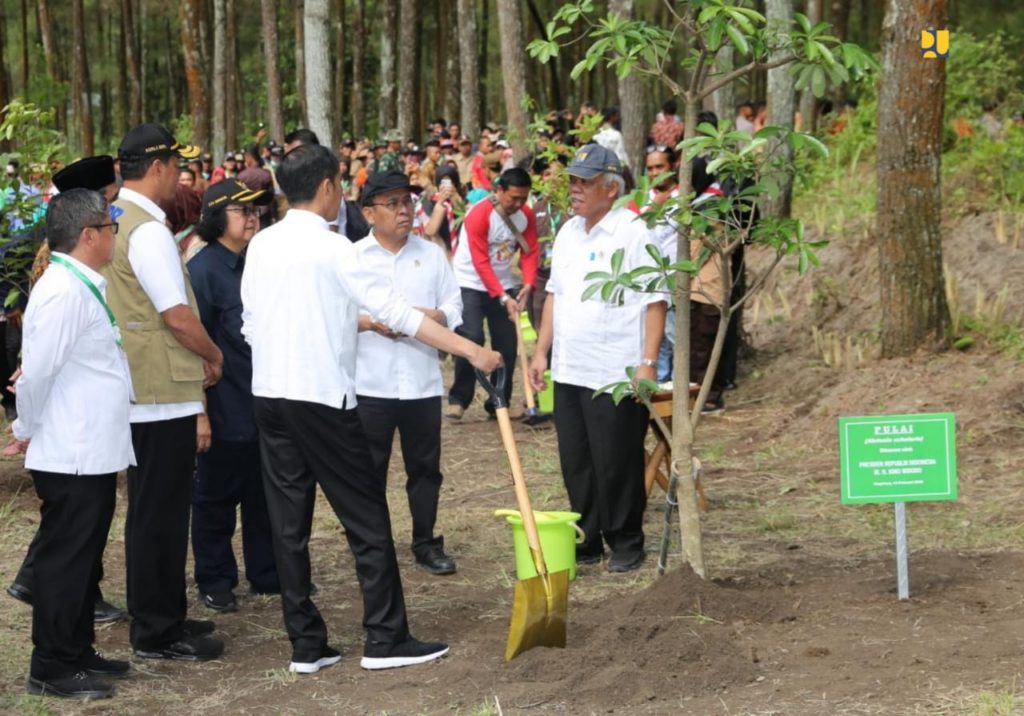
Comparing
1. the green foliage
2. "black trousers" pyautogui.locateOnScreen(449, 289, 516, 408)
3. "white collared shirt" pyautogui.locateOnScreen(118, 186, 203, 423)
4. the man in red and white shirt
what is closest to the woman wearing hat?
"white collared shirt" pyautogui.locateOnScreen(118, 186, 203, 423)

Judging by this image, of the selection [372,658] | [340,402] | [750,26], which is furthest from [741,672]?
[750,26]

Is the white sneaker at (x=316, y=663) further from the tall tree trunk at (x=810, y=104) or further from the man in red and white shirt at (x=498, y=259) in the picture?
the tall tree trunk at (x=810, y=104)

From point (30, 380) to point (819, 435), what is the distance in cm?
609

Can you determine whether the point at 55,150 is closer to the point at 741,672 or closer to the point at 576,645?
the point at 576,645

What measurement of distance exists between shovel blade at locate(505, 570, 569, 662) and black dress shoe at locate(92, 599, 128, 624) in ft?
6.54

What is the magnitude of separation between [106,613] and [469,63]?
1945 centimetres

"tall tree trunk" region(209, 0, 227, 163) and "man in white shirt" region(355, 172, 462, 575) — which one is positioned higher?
"tall tree trunk" region(209, 0, 227, 163)

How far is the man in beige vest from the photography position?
5.62m

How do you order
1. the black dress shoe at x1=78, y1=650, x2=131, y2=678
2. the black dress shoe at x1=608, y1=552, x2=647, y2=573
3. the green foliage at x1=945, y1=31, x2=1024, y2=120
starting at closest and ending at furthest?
the black dress shoe at x1=78, y1=650, x2=131, y2=678 → the black dress shoe at x1=608, y1=552, x2=647, y2=573 → the green foliage at x1=945, y1=31, x2=1024, y2=120

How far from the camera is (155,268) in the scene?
5566 millimetres

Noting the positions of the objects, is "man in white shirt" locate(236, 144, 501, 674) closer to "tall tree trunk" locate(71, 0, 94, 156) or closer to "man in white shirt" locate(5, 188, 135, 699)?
"man in white shirt" locate(5, 188, 135, 699)

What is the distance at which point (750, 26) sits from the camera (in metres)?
5.10

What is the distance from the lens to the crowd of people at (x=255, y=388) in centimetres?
523

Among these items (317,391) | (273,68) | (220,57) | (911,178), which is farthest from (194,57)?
(317,391)
